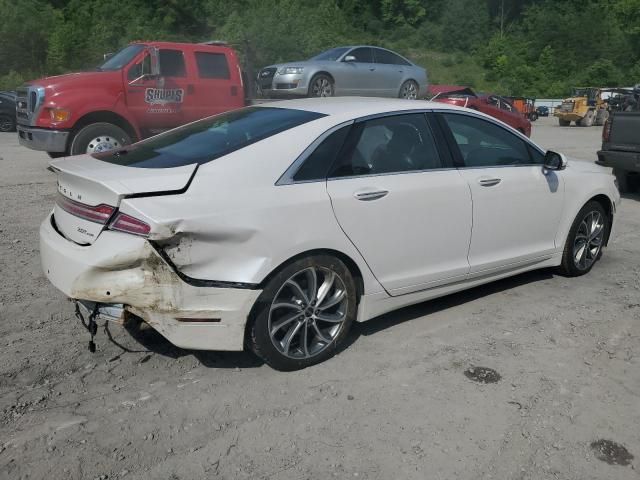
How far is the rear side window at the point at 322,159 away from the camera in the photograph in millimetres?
3594

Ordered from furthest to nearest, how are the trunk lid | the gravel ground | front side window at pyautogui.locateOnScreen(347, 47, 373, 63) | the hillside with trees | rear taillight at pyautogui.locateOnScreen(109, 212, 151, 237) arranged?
the hillside with trees
front side window at pyautogui.locateOnScreen(347, 47, 373, 63)
the trunk lid
rear taillight at pyautogui.locateOnScreen(109, 212, 151, 237)
the gravel ground

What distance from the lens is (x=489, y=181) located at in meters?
4.45

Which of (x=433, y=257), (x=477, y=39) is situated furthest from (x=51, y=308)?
(x=477, y=39)

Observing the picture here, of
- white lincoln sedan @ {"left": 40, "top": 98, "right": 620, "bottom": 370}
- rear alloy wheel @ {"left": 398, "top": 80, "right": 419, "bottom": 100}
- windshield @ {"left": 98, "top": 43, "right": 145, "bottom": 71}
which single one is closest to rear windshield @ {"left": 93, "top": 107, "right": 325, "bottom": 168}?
white lincoln sedan @ {"left": 40, "top": 98, "right": 620, "bottom": 370}

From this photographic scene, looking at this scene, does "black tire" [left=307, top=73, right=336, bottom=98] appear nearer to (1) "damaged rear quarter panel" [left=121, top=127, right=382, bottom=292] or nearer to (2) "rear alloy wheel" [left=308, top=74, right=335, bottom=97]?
(2) "rear alloy wheel" [left=308, top=74, right=335, bottom=97]

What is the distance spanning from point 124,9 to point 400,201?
186 ft

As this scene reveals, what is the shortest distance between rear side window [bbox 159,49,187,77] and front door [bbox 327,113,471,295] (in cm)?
689

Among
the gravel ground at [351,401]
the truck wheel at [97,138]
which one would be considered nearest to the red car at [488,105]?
the truck wheel at [97,138]

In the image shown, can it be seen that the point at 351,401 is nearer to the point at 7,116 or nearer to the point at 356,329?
the point at 356,329

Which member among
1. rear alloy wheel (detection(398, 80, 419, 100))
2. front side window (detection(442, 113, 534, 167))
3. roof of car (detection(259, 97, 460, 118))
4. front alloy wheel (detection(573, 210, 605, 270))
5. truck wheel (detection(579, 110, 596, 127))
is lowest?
truck wheel (detection(579, 110, 596, 127))

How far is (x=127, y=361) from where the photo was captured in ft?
12.2

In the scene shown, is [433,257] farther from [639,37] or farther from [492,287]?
[639,37]

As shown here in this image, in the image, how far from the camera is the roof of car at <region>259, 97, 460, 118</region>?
399cm

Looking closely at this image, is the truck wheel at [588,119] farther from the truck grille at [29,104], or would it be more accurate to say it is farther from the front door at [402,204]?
the front door at [402,204]
